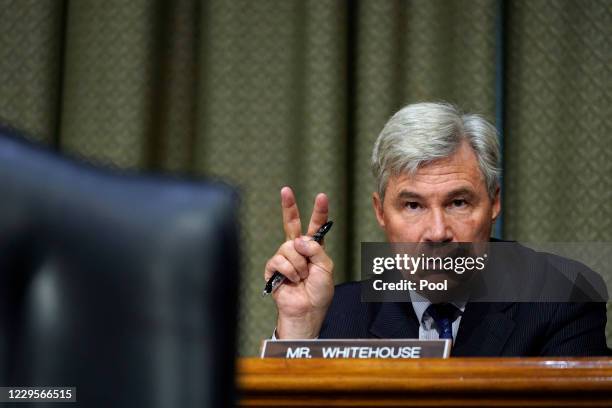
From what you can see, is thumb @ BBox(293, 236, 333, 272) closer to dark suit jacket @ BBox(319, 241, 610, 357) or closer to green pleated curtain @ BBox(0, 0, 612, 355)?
dark suit jacket @ BBox(319, 241, 610, 357)

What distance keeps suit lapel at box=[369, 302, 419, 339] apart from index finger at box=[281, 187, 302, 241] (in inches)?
11.6

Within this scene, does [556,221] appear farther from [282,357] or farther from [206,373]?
[206,373]

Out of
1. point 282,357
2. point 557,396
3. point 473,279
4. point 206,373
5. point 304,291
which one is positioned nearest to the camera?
point 206,373

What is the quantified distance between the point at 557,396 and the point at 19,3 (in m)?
2.38

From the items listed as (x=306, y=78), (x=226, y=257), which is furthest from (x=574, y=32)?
(x=226, y=257)

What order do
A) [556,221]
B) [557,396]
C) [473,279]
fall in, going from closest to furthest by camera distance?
[557,396], [473,279], [556,221]

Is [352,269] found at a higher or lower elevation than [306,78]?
lower

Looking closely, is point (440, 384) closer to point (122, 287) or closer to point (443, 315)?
point (122, 287)

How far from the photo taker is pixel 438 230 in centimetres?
193

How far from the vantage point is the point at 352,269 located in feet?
9.18

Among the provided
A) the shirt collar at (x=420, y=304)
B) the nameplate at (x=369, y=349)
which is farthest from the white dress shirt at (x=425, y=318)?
the nameplate at (x=369, y=349)

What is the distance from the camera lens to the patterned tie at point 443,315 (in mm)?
1837

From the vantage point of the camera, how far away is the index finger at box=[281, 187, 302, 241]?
1692mm

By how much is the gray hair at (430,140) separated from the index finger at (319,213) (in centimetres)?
36
